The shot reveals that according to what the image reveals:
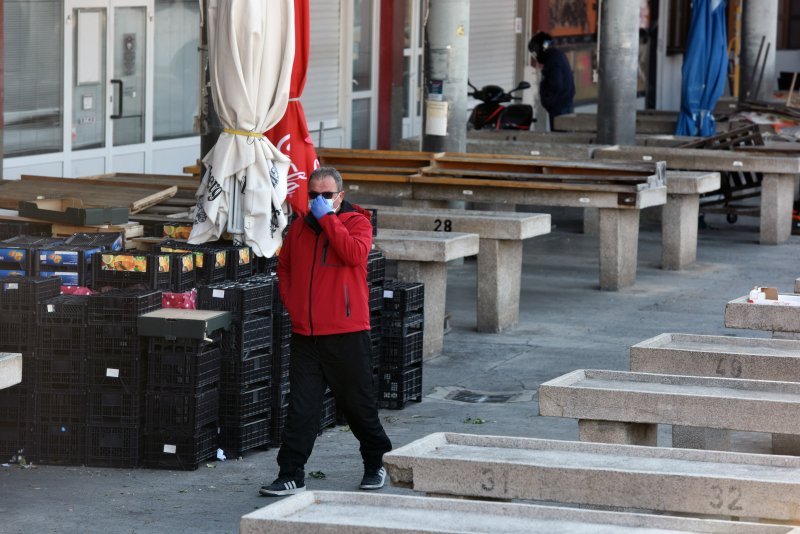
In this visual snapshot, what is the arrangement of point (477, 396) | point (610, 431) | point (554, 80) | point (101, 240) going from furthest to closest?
point (554, 80) < point (477, 396) < point (101, 240) < point (610, 431)

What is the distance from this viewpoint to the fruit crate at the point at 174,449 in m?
8.46

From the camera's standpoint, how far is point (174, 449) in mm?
8484

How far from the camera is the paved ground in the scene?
7793mm

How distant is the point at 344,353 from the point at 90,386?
1.51 m

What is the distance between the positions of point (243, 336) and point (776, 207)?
10.4 m

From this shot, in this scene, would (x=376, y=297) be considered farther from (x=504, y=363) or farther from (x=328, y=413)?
(x=504, y=363)

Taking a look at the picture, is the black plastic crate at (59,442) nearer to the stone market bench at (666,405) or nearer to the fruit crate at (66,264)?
the fruit crate at (66,264)

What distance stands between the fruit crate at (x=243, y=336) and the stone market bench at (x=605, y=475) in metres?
2.70

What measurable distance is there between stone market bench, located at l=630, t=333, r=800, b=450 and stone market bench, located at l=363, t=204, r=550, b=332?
453 centimetres

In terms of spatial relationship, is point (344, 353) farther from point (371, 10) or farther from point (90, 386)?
point (371, 10)

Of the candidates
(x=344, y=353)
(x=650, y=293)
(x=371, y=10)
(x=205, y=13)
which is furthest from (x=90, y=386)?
(x=371, y=10)

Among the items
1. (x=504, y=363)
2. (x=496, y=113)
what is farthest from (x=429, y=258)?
(x=496, y=113)

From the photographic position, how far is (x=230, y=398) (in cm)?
874

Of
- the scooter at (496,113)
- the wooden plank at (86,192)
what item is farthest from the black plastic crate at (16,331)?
the scooter at (496,113)
